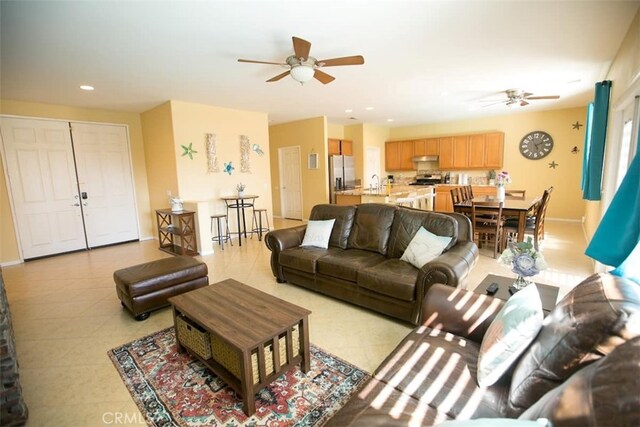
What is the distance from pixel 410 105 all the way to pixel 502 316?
559cm

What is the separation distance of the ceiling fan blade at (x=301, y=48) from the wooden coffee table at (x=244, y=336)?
218cm

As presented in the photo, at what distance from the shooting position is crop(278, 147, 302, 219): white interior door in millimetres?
8141

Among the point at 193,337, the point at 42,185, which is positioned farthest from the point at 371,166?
the point at 193,337

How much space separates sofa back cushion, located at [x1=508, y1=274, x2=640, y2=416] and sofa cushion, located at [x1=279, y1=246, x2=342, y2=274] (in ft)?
7.30

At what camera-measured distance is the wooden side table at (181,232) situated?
5203 millimetres

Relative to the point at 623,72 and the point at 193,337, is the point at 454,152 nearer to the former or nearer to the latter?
the point at 623,72

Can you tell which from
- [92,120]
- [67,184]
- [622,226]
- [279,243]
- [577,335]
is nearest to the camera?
[577,335]

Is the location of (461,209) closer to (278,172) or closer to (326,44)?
(326,44)

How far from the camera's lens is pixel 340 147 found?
857 centimetres

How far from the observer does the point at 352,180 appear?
8617mm

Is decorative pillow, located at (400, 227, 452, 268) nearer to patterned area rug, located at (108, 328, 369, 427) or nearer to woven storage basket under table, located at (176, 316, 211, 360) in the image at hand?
patterned area rug, located at (108, 328, 369, 427)

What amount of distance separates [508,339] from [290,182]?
7.42 metres

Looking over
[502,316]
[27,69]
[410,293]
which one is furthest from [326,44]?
[27,69]

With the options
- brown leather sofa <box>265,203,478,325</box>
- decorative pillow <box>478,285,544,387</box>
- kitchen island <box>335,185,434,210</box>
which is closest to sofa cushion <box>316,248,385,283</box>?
brown leather sofa <box>265,203,478,325</box>
